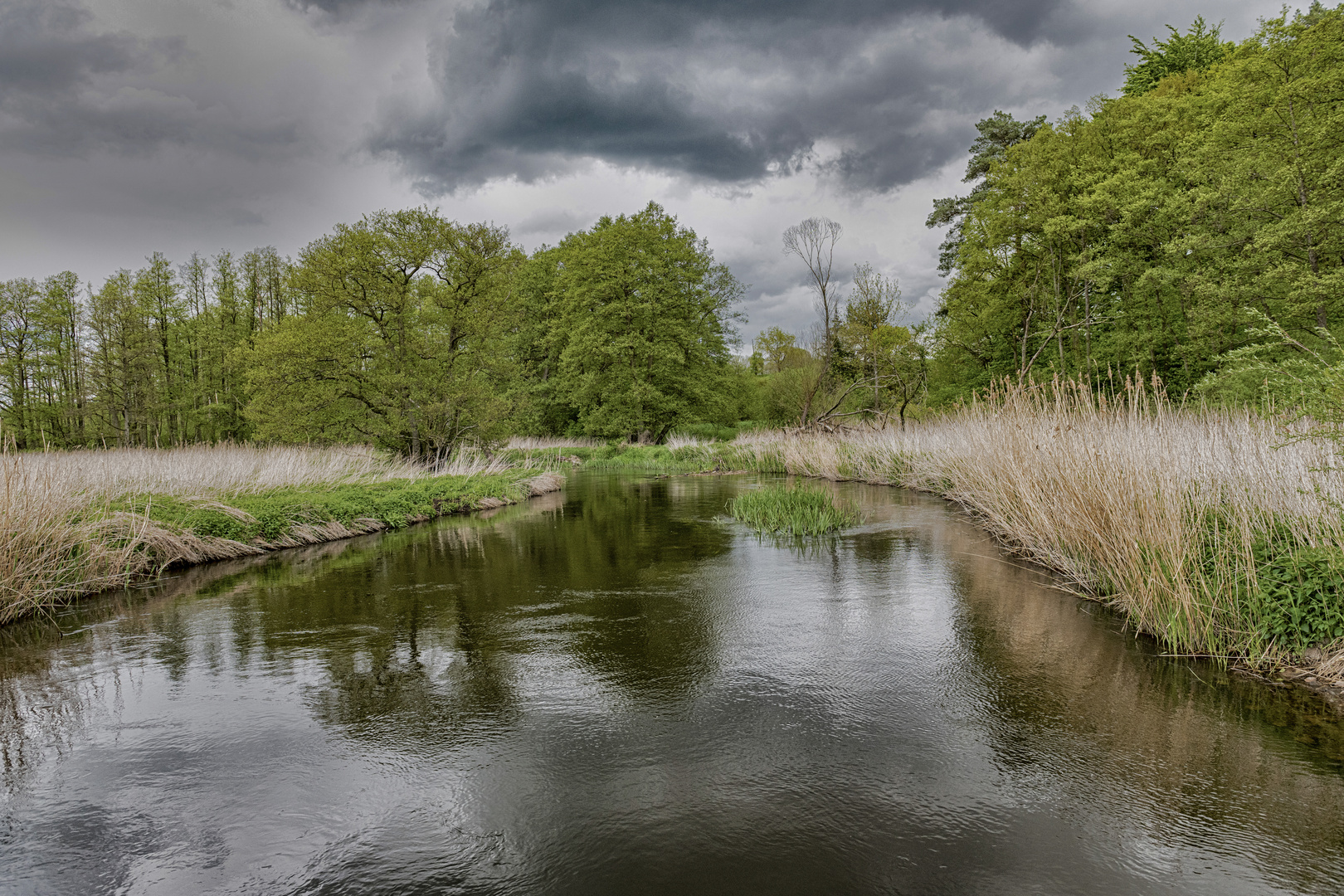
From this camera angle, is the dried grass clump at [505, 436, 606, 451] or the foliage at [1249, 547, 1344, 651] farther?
the dried grass clump at [505, 436, 606, 451]

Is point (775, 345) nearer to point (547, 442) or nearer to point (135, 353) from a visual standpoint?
point (547, 442)

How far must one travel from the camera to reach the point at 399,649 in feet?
17.6

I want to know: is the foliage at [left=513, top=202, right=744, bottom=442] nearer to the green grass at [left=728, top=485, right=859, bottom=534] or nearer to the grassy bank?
the grassy bank

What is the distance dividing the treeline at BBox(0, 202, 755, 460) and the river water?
1214 centimetres

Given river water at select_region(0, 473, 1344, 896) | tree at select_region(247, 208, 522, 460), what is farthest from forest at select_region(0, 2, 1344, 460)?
river water at select_region(0, 473, 1344, 896)

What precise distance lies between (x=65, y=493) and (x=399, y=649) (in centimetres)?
547

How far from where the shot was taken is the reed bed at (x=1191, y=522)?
14.1 ft

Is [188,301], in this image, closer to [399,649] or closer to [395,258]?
[395,258]

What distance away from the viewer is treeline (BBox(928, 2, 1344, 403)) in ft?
48.3

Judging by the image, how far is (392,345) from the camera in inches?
726

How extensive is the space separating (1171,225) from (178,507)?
2698 cm

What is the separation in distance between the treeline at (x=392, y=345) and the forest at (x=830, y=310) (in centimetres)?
10

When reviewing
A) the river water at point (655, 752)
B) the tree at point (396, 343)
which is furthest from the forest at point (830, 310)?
the river water at point (655, 752)


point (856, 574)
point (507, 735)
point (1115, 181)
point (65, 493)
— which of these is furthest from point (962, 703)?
point (1115, 181)
